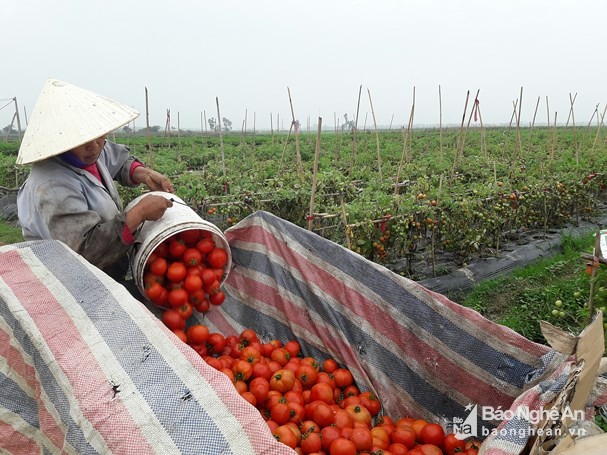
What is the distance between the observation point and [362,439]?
189cm

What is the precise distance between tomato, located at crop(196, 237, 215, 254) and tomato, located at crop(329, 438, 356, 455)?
1.09 meters

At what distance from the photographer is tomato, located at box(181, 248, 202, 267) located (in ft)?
7.47

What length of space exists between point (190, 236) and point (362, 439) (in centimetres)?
123

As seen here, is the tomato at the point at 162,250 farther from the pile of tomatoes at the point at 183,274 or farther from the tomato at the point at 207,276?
the tomato at the point at 207,276

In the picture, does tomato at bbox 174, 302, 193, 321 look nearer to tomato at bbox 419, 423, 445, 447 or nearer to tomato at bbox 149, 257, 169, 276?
tomato at bbox 149, 257, 169, 276

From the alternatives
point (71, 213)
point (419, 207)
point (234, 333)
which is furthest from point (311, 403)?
point (419, 207)

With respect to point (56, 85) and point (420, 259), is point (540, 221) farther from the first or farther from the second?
point (56, 85)

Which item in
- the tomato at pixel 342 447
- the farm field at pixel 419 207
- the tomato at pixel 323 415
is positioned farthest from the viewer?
the farm field at pixel 419 207

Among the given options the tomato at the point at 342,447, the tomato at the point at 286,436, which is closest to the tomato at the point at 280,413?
the tomato at the point at 286,436

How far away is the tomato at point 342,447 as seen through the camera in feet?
5.94

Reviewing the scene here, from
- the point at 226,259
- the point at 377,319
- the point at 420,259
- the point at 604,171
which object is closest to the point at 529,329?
the point at 420,259

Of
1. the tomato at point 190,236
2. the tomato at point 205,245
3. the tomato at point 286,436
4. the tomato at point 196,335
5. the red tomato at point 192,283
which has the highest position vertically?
the tomato at point 190,236

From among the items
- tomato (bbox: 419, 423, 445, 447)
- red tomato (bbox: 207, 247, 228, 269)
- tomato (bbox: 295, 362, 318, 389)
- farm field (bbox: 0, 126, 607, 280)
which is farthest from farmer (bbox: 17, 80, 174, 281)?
farm field (bbox: 0, 126, 607, 280)

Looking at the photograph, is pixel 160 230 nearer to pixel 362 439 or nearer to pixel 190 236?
pixel 190 236
